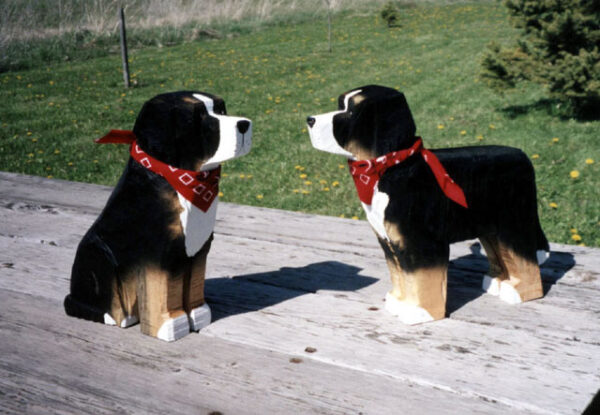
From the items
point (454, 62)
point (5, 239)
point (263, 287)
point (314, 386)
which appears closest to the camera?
point (314, 386)

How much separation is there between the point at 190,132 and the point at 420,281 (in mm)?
878

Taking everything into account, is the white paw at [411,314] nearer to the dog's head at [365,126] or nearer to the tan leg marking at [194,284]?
the dog's head at [365,126]

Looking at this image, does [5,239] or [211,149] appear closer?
[211,149]

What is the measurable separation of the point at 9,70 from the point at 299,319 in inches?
389

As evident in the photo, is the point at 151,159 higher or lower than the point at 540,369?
higher

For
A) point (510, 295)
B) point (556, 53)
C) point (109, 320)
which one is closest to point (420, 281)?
point (510, 295)

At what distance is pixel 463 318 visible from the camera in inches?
79.5

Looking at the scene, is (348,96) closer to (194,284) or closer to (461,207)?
(461,207)

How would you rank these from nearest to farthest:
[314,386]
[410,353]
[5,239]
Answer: [314,386]
[410,353]
[5,239]

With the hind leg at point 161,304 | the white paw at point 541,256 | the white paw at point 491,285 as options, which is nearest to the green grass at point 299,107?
the white paw at point 541,256

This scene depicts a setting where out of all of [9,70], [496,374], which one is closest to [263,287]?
[496,374]

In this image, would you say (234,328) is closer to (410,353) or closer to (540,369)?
(410,353)

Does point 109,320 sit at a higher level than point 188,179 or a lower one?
lower

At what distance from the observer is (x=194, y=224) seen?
1861 millimetres
